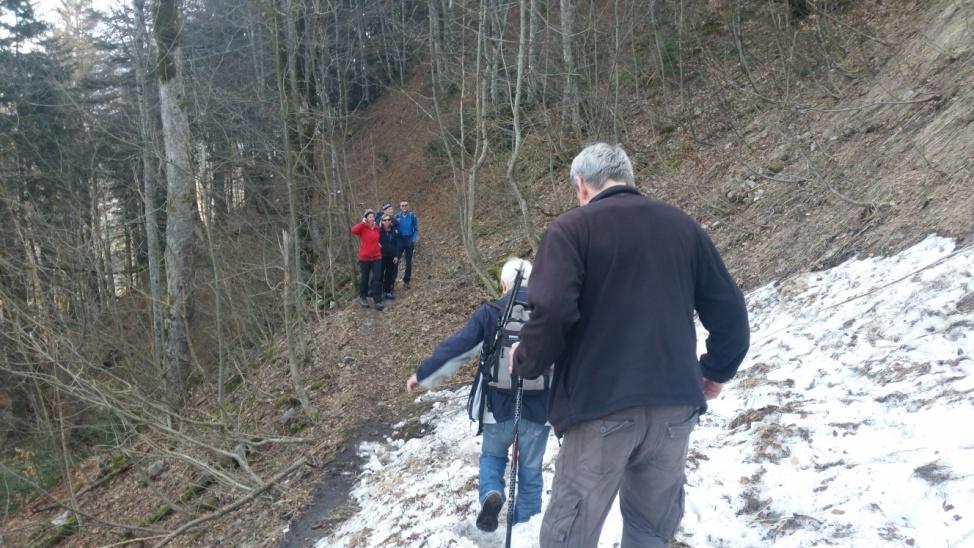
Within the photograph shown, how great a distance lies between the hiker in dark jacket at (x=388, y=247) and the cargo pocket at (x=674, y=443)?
448 inches

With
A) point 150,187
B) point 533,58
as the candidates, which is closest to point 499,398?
point 533,58

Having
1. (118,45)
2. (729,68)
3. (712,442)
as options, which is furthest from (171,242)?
(118,45)

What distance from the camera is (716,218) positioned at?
11.2 meters

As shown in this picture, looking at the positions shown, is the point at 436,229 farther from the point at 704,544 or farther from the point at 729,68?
the point at 704,544

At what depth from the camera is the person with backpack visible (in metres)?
4.28

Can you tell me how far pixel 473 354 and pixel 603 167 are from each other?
1758mm

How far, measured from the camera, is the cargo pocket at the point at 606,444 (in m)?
2.88

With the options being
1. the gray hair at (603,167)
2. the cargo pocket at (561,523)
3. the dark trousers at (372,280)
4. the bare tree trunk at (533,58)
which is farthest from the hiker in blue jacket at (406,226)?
the cargo pocket at (561,523)

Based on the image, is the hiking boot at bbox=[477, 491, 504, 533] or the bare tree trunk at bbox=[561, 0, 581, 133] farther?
the bare tree trunk at bbox=[561, 0, 581, 133]

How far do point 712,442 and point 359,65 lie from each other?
106 feet

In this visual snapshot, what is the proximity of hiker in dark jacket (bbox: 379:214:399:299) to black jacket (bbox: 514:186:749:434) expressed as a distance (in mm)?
11328

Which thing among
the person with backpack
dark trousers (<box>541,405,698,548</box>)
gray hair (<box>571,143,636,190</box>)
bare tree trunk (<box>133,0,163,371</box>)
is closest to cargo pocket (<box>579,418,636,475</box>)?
dark trousers (<box>541,405,698,548</box>)

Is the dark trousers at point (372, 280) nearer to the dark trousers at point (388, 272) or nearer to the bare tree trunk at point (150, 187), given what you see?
the dark trousers at point (388, 272)

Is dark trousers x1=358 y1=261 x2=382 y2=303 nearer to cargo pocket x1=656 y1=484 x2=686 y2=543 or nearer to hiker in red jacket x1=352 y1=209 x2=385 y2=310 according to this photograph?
hiker in red jacket x1=352 y1=209 x2=385 y2=310
